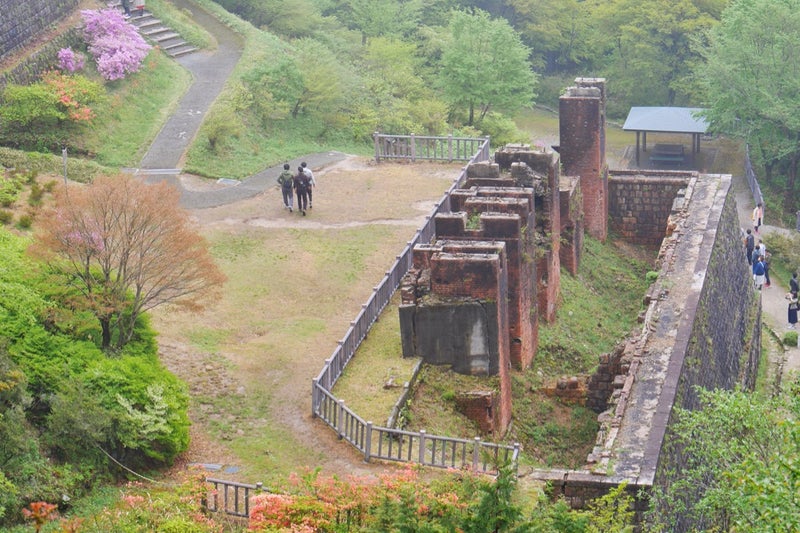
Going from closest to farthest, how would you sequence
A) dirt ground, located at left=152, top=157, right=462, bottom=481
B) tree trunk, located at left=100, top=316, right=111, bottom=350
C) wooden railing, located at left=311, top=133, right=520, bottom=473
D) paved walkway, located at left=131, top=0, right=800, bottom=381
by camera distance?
wooden railing, located at left=311, top=133, right=520, bottom=473, dirt ground, located at left=152, top=157, right=462, bottom=481, tree trunk, located at left=100, top=316, right=111, bottom=350, paved walkway, located at left=131, top=0, right=800, bottom=381

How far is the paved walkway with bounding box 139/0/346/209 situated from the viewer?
1396 inches

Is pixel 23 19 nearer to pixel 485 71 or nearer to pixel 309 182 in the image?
pixel 309 182

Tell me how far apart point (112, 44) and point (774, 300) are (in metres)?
21.8

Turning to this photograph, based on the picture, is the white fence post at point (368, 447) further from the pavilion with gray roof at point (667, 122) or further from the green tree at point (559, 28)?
the green tree at point (559, 28)

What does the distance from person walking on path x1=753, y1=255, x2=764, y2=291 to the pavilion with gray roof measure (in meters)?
13.1

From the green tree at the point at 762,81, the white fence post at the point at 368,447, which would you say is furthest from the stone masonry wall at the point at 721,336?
the green tree at the point at 762,81

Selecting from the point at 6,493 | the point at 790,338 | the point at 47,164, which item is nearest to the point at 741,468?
the point at 6,493

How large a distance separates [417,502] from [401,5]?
47.0 metres

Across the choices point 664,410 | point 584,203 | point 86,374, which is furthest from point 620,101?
point 86,374

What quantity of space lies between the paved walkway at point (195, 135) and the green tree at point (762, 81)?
59.6 ft

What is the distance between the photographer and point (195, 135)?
38844 millimetres

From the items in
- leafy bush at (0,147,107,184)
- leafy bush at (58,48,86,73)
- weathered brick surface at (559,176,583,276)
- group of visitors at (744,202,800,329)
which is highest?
leafy bush at (58,48,86,73)

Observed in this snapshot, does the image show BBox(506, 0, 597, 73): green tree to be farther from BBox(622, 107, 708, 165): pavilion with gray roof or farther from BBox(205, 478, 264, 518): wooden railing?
BBox(205, 478, 264, 518): wooden railing

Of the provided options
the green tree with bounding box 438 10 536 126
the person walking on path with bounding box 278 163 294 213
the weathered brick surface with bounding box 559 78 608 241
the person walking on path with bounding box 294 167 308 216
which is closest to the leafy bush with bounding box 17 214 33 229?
the person walking on path with bounding box 278 163 294 213
